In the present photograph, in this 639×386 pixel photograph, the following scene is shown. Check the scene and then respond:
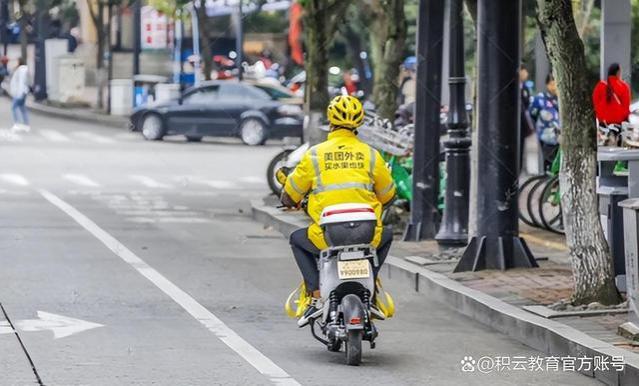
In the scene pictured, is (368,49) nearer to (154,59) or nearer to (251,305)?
(154,59)

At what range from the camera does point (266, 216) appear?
20.8m

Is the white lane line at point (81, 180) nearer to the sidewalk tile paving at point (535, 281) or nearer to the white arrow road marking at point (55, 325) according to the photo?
the sidewalk tile paving at point (535, 281)

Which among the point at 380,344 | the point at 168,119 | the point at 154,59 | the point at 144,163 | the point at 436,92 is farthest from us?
the point at 154,59

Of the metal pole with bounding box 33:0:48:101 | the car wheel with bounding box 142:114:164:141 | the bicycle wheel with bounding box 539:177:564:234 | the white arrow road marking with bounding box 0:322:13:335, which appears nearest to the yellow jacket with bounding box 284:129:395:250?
the white arrow road marking with bounding box 0:322:13:335

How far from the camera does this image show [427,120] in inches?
692

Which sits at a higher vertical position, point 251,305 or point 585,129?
point 585,129

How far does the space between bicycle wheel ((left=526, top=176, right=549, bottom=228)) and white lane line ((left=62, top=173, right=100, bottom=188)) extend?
892 cm

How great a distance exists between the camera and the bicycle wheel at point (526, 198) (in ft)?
62.9

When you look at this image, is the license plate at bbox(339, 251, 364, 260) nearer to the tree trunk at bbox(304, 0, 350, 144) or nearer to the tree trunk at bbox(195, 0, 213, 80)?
the tree trunk at bbox(304, 0, 350, 144)

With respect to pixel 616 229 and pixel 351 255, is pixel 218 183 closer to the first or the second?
pixel 616 229

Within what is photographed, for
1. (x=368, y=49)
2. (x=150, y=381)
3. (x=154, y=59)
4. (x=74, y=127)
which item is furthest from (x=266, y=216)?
(x=154, y=59)

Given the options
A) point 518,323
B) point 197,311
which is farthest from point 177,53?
point 518,323

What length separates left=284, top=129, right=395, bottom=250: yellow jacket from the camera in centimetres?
1052

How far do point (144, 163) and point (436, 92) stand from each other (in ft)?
48.7
